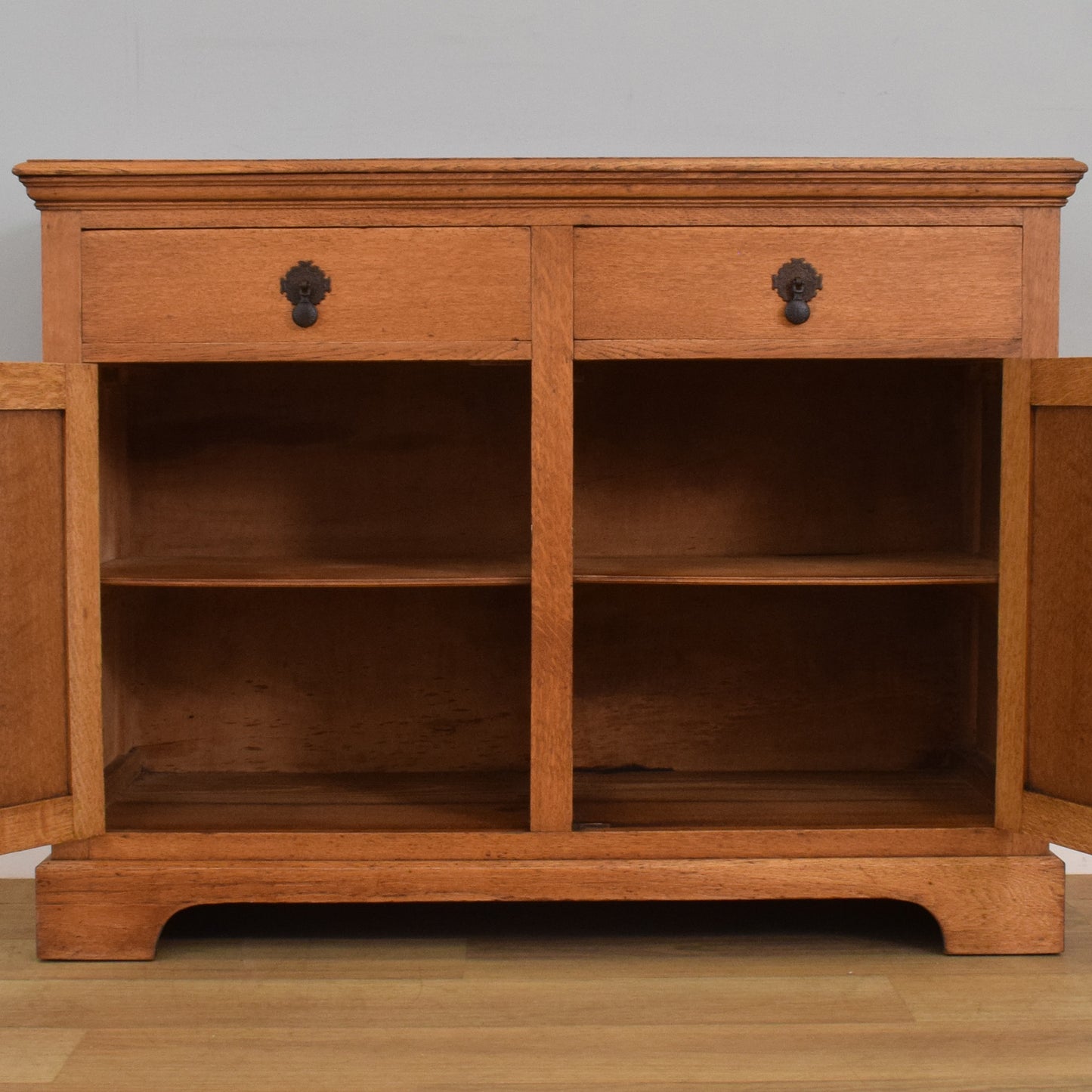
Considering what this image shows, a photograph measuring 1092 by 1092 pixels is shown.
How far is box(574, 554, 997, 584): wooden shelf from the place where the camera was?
1.89m

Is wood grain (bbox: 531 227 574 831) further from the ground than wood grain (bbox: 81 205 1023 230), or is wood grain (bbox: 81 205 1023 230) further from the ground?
wood grain (bbox: 81 205 1023 230)

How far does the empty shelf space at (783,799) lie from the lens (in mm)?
1948

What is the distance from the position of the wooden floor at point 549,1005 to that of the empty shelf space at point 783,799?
196 millimetres

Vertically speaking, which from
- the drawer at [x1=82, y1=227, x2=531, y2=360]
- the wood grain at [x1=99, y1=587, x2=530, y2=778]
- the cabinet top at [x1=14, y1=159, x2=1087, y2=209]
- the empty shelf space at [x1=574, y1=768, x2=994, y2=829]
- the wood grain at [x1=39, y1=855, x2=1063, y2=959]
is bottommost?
the wood grain at [x1=39, y1=855, x2=1063, y2=959]

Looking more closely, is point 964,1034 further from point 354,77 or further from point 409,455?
point 354,77

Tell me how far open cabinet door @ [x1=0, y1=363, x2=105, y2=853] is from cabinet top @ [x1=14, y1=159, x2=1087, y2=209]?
0.29 metres

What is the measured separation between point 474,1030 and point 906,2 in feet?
6.76

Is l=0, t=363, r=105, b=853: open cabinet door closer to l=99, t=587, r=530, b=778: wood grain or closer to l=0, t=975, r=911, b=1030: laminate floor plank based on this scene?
l=0, t=975, r=911, b=1030: laminate floor plank

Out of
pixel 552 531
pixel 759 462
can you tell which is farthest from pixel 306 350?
pixel 759 462

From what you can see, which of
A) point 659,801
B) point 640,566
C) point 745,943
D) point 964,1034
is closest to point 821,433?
point 640,566

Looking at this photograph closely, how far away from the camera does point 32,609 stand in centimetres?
180

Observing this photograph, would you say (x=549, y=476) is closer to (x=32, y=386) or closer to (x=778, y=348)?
(x=778, y=348)

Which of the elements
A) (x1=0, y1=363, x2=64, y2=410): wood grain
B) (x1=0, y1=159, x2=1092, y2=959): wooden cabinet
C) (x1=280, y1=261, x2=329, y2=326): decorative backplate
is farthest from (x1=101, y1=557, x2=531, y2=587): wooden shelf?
(x1=280, y1=261, x2=329, y2=326): decorative backplate

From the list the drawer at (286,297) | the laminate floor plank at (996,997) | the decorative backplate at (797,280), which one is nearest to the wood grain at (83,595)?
the drawer at (286,297)
